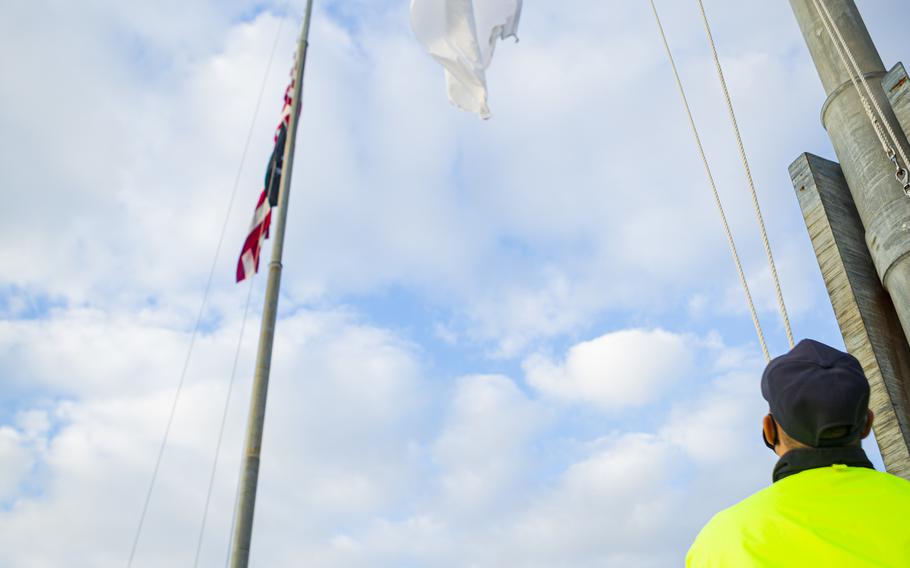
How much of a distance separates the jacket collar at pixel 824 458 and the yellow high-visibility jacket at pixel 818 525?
26 millimetres

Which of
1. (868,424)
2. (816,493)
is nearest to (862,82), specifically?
(868,424)

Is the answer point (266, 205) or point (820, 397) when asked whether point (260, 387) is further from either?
point (820, 397)

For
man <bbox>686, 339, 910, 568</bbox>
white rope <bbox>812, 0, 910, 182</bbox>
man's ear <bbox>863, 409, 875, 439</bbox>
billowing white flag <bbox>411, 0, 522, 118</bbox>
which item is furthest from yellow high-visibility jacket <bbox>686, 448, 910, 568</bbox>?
billowing white flag <bbox>411, 0, 522, 118</bbox>

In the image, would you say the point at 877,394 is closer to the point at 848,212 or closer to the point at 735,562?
the point at 848,212

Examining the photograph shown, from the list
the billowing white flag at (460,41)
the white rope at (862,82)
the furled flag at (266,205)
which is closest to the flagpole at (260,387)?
the furled flag at (266,205)

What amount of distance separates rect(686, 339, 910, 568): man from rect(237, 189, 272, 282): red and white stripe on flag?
769 cm

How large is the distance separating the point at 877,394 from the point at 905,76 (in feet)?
4.95

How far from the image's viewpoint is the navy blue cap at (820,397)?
4.72 feet

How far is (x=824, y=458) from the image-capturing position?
1.43 m

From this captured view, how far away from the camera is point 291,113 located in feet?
29.7

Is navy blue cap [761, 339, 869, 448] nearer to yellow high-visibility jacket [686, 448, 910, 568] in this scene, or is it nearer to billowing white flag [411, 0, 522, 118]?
yellow high-visibility jacket [686, 448, 910, 568]

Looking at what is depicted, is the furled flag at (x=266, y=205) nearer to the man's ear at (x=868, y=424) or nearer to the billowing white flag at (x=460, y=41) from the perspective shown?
the billowing white flag at (x=460, y=41)

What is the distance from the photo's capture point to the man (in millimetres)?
1252

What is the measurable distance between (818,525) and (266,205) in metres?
8.41
